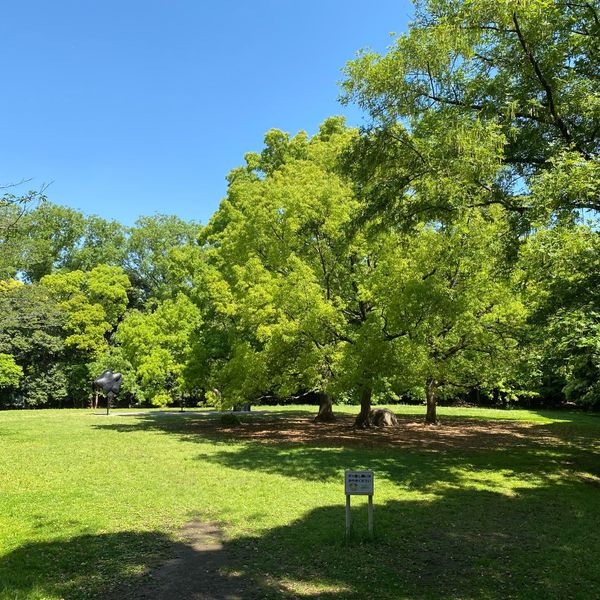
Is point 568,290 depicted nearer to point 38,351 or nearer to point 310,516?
point 310,516

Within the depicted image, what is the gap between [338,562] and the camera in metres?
5.39

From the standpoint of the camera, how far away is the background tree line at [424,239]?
26.7 ft

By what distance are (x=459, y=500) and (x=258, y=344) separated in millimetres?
12246

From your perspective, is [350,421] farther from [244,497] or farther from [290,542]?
[290,542]

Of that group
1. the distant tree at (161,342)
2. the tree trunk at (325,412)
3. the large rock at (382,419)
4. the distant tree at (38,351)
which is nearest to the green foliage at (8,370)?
the distant tree at (38,351)

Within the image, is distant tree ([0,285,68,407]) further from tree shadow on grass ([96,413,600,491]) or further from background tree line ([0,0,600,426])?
tree shadow on grass ([96,413,600,491])

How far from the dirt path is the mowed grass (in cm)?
10

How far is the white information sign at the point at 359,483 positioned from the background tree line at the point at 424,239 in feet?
11.4

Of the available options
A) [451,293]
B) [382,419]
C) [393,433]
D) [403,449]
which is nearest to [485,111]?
[451,293]

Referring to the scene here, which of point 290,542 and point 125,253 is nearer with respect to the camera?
point 290,542

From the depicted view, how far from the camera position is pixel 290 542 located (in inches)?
237

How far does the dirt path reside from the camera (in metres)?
4.59

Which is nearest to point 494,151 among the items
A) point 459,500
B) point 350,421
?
point 459,500

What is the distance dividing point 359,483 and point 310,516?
1.46m
